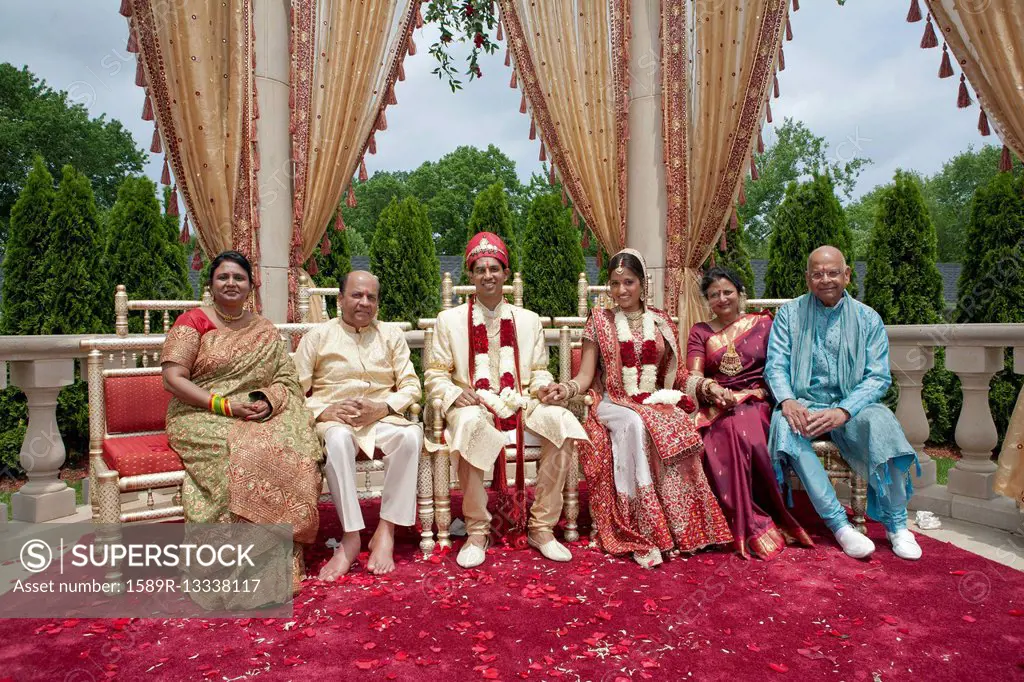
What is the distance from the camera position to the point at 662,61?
4.80 metres

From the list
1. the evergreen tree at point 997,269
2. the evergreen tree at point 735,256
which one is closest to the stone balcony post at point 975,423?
the evergreen tree at point 997,269

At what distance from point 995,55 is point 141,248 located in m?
8.21

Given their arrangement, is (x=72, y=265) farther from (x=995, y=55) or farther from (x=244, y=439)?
(x=995, y=55)

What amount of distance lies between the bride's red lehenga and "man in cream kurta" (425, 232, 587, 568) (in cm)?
20

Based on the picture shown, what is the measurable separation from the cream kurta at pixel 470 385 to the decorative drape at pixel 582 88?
184cm

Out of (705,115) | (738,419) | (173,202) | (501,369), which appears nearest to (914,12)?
(705,115)

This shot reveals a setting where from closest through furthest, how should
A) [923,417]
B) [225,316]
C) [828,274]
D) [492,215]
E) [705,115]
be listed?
[225,316]
[828,274]
[923,417]
[705,115]
[492,215]

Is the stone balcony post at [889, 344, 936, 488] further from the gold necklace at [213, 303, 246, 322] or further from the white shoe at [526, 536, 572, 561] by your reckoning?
the gold necklace at [213, 303, 246, 322]

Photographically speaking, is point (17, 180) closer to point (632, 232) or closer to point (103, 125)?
point (103, 125)

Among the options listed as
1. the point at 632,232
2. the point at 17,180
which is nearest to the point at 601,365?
the point at 632,232

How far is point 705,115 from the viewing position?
15.8 feet

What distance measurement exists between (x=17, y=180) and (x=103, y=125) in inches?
125

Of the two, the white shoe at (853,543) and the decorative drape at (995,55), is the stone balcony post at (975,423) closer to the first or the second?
the white shoe at (853,543)

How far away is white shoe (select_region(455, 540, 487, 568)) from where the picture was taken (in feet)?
9.23
